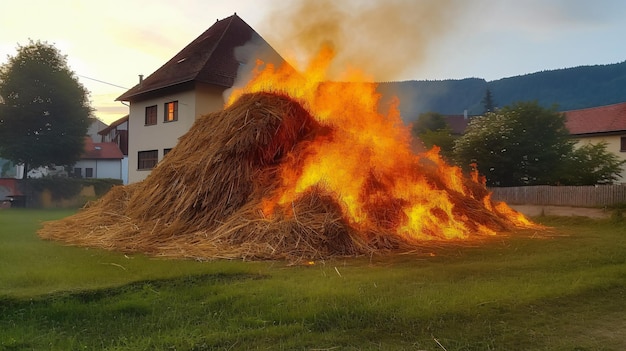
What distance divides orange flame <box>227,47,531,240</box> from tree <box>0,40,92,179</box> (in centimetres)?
2390

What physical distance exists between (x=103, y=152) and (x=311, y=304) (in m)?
55.8

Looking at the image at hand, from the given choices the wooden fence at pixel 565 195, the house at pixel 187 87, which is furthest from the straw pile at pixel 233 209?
the house at pixel 187 87

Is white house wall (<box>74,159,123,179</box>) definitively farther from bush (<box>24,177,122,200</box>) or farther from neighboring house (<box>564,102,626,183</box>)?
neighboring house (<box>564,102,626,183</box>)

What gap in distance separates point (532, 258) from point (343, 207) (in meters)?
3.73

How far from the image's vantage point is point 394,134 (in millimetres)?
14289

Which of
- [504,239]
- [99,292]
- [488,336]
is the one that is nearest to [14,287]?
[99,292]

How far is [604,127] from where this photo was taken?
36094 millimetres

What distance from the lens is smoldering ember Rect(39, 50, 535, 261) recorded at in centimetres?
945

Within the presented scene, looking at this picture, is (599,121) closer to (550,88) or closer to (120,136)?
(120,136)

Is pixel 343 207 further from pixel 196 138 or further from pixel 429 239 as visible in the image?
pixel 196 138

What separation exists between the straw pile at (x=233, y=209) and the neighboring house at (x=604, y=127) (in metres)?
25.9

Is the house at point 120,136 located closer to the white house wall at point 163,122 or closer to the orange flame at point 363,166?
the white house wall at point 163,122

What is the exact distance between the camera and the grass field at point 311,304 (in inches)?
168

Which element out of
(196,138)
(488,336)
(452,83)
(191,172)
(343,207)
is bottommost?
(488,336)
